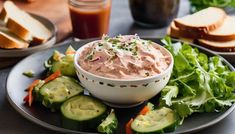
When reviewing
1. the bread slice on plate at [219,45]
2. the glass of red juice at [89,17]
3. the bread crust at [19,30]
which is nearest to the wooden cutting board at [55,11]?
the glass of red juice at [89,17]

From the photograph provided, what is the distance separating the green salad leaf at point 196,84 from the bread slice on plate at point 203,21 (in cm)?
35

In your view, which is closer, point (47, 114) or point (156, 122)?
point (156, 122)

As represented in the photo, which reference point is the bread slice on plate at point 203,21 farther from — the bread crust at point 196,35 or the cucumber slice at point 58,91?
the cucumber slice at point 58,91

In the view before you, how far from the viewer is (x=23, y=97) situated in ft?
5.50

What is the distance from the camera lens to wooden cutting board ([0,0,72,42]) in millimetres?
2438

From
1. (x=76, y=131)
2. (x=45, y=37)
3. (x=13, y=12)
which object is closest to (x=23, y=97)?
(x=76, y=131)

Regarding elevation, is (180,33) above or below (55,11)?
above

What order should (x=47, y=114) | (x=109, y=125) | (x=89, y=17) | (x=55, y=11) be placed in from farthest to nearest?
(x=55, y=11), (x=89, y=17), (x=47, y=114), (x=109, y=125)

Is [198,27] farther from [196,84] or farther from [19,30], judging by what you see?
[19,30]

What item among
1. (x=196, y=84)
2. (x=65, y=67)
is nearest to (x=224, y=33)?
(x=196, y=84)

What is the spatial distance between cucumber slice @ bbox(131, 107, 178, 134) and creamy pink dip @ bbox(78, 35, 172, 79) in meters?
0.13

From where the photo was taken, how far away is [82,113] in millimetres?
1495

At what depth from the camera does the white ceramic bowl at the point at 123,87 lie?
5.00 ft

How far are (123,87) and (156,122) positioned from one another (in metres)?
0.16
